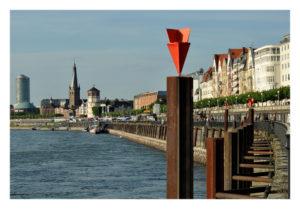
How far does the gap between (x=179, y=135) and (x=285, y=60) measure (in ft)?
376

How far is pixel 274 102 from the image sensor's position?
102750 millimetres

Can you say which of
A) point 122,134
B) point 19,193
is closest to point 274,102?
point 122,134

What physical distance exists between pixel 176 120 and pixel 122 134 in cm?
12642

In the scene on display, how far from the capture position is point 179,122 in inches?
378

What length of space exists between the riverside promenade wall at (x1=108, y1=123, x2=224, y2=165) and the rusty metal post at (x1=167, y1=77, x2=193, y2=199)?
39.2 meters

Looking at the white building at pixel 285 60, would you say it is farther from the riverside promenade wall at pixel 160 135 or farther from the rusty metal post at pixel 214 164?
the rusty metal post at pixel 214 164

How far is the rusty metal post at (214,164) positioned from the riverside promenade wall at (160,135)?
A: 3593 cm

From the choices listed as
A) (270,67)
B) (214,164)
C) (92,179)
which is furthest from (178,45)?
(270,67)

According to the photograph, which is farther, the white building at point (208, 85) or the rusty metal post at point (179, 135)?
the white building at point (208, 85)

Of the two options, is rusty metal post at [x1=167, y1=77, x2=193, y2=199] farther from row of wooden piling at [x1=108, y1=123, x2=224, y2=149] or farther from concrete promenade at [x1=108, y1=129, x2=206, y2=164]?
concrete promenade at [x1=108, y1=129, x2=206, y2=164]

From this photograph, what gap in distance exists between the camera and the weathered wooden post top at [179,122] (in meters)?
9.52

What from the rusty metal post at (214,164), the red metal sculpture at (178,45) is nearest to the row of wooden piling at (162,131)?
the rusty metal post at (214,164)

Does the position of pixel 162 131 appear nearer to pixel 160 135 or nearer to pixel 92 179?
pixel 160 135

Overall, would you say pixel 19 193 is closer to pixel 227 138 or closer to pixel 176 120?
pixel 227 138
